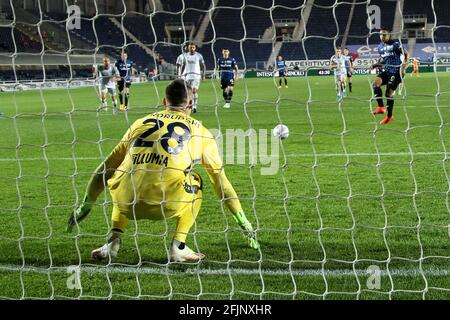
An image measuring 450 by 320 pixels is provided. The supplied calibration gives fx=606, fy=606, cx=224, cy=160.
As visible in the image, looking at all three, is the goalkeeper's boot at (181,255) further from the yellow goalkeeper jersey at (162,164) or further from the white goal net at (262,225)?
the yellow goalkeeper jersey at (162,164)

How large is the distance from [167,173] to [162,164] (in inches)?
2.8

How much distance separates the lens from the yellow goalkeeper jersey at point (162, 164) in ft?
13.6

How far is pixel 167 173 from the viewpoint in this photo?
13.5 ft

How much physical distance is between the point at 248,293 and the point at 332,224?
5.26ft

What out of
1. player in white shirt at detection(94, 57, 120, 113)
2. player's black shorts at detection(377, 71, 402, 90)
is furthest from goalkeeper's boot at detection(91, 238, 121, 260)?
player in white shirt at detection(94, 57, 120, 113)

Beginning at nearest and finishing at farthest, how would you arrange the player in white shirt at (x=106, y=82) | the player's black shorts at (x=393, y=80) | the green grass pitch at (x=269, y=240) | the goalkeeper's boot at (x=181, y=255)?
the green grass pitch at (x=269, y=240), the goalkeeper's boot at (x=181, y=255), the player's black shorts at (x=393, y=80), the player in white shirt at (x=106, y=82)

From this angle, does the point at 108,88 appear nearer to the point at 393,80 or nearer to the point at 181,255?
the point at 393,80

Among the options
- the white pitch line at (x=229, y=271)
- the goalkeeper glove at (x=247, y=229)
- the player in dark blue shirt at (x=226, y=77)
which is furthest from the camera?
the player in dark blue shirt at (x=226, y=77)

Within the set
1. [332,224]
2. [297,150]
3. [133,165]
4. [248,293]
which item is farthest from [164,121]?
[297,150]

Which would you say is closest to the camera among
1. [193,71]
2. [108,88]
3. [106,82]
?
[193,71]

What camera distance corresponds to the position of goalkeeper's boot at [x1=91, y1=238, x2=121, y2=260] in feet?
13.8

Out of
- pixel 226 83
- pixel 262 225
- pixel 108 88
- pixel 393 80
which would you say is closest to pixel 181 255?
pixel 262 225

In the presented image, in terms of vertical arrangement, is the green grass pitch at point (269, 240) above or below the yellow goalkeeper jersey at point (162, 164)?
below

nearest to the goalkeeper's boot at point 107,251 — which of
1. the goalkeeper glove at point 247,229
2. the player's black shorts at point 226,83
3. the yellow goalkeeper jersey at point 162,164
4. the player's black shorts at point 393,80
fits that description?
the yellow goalkeeper jersey at point 162,164
